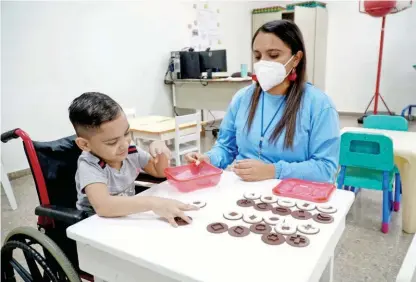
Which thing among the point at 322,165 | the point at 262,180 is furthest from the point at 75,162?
the point at 322,165

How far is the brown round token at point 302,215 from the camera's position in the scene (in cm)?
81

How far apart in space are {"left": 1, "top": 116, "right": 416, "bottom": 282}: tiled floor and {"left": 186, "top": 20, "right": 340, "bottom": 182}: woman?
81cm

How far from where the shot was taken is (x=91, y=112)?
3.28ft

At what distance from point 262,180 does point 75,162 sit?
698 millimetres

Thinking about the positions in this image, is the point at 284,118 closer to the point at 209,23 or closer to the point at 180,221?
the point at 180,221

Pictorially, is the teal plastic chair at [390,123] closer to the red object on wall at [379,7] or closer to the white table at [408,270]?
the white table at [408,270]

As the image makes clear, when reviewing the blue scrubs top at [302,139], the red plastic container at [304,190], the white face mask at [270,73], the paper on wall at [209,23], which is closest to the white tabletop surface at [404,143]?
the blue scrubs top at [302,139]

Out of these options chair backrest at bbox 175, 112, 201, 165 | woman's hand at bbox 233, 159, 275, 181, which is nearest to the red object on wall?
chair backrest at bbox 175, 112, 201, 165

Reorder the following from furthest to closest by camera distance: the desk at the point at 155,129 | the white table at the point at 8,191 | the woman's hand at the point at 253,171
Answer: the desk at the point at 155,129, the white table at the point at 8,191, the woman's hand at the point at 253,171

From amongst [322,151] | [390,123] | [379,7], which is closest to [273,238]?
[322,151]

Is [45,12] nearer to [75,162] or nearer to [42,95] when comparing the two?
[42,95]

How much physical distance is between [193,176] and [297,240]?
1.40 ft

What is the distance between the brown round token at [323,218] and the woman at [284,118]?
303 millimetres

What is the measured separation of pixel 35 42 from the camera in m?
3.34
